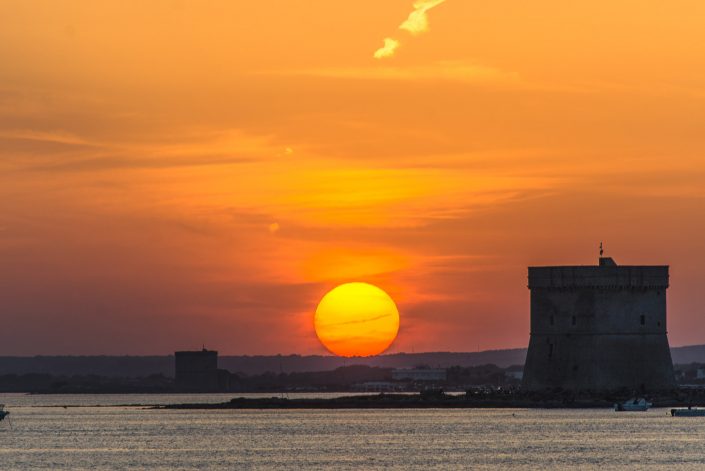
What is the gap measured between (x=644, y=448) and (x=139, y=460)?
2449 centimetres

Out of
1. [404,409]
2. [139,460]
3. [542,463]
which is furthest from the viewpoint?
[404,409]

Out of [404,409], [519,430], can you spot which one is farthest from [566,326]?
[404,409]

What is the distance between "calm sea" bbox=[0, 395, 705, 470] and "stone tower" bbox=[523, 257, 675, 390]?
9.72ft

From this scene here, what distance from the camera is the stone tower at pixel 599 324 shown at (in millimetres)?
110250

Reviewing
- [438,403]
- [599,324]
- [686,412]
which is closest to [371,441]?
[599,324]

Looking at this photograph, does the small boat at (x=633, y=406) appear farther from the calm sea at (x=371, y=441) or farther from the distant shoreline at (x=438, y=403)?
the distant shoreline at (x=438, y=403)

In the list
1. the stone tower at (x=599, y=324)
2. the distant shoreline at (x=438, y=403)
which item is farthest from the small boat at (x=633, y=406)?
the stone tower at (x=599, y=324)

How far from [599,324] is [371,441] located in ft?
84.4

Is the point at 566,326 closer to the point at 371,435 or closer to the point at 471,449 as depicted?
the point at 371,435

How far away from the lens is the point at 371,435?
96.6 m

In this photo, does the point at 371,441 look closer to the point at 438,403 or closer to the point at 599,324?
the point at 599,324

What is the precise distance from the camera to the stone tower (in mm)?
110250

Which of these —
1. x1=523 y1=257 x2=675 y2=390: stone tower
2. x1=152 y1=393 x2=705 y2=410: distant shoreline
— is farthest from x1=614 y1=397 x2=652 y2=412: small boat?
x1=523 y1=257 x2=675 y2=390: stone tower

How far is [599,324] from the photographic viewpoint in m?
110
